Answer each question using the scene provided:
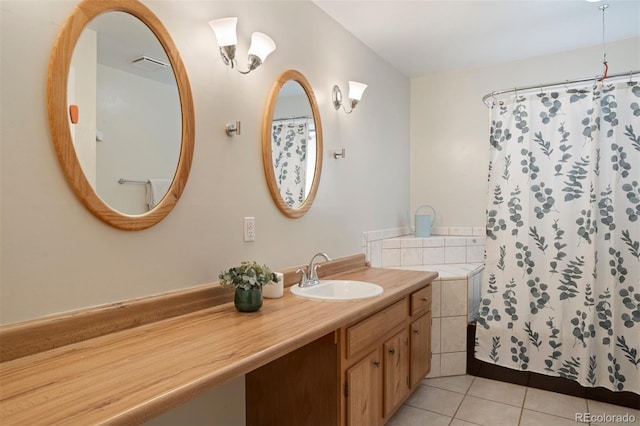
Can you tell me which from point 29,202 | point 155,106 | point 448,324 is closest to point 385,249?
point 448,324

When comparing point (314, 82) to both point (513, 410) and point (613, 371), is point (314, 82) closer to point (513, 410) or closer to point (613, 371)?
point (513, 410)

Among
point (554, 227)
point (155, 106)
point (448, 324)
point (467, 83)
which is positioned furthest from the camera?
point (467, 83)

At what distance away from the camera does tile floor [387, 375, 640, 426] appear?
7.08ft

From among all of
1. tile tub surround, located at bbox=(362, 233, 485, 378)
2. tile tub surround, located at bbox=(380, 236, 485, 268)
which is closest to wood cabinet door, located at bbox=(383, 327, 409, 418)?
tile tub surround, located at bbox=(362, 233, 485, 378)

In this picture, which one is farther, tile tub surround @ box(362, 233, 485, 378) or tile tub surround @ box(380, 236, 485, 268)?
tile tub surround @ box(380, 236, 485, 268)

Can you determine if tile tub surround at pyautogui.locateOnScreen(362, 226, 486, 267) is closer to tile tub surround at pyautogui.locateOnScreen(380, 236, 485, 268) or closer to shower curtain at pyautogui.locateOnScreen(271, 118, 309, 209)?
tile tub surround at pyautogui.locateOnScreen(380, 236, 485, 268)

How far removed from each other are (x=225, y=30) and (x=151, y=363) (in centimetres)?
130

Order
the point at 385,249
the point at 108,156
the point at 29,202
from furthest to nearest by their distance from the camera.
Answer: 1. the point at 385,249
2. the point at 108,156
3. the point at 29,202

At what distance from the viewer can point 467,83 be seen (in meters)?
3.59

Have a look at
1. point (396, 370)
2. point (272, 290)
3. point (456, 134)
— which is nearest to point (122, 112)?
point (272, 290)

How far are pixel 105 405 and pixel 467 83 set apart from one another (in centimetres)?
367

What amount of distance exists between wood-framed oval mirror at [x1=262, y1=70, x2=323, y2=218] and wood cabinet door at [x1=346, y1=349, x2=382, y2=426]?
859mm

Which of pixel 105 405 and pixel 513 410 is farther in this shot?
pixel 513 410

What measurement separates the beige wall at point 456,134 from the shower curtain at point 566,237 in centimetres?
94
